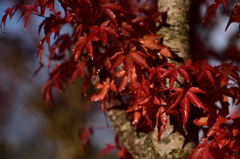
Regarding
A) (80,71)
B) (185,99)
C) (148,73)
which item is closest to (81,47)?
(80,71)

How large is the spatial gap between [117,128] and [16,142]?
12.7 m

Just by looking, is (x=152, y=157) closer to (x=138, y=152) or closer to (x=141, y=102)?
(x=138, y=152)

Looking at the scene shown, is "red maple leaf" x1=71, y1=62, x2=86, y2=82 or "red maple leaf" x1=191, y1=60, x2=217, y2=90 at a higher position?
"red maple leaf" x1=191, y1=60, x2=217, y2=90

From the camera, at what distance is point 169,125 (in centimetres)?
108

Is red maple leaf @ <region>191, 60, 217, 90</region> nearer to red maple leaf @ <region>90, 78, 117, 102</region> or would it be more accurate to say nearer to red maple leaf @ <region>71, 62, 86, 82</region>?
red maple leaf @ <region>90, 78, 117, 102</region>

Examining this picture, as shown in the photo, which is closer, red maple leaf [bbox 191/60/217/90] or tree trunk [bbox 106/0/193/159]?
red maple leaf [bbox 191/60/217/90]

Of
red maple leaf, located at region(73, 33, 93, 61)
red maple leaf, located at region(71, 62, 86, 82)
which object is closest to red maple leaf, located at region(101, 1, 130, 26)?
red maple leaf, located at region(73, 33, 93, 61)

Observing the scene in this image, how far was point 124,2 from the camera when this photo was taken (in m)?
1.20

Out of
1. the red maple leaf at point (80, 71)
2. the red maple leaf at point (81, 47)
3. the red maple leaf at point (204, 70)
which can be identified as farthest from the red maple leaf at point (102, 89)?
the red maple leaf at point (204, 70)

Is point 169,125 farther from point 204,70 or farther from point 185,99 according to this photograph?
point 204,70

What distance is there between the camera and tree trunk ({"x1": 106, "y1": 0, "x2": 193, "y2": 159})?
1.08 metres

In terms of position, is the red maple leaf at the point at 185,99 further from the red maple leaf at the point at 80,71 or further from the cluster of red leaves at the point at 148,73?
the red maple leaf at the point at 80,71

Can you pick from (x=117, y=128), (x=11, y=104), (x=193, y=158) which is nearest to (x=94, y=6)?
(x=117, y=128)

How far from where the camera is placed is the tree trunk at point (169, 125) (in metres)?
1.08
